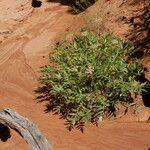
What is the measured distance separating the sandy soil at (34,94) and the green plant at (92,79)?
24 cm

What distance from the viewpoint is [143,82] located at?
656cm

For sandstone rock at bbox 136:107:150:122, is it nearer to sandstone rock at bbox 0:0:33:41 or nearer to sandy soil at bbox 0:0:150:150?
sandy soil at bbox 0:0:150:150

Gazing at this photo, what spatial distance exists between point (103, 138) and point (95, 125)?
13.2 inches

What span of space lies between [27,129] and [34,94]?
2.07 m

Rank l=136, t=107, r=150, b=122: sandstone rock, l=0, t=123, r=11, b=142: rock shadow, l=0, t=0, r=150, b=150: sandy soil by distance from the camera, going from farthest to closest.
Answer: l=136, t=107, r=150, b=122: sandstone rock, l=0, t=123, r=11, b=142: rock shadow, l=0, t=0, r=150, b=150: sandy soil

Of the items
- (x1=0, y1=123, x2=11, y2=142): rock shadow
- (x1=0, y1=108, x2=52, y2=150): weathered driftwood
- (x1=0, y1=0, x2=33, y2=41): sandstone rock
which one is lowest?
(x1=0, y1=123, x2=11, y2=142): rock shadow

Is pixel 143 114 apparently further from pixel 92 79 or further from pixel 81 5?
pixel 81 5

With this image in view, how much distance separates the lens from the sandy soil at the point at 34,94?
224 inches

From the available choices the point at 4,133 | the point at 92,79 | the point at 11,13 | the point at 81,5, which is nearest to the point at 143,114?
the point at 92,79

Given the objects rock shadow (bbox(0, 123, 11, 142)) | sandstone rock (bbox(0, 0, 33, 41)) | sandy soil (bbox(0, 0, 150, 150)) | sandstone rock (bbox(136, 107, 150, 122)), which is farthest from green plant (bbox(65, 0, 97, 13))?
rock shadow (bbox(0, 123, 11, 142))

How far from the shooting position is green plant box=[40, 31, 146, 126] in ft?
20.0

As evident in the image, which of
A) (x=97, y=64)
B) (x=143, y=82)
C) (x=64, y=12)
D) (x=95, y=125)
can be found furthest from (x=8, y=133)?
(x=64, y=12)

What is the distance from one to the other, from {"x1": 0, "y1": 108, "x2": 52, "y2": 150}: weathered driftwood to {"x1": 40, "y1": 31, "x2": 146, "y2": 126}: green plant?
107cm

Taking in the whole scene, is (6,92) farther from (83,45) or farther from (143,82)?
(143,82)
